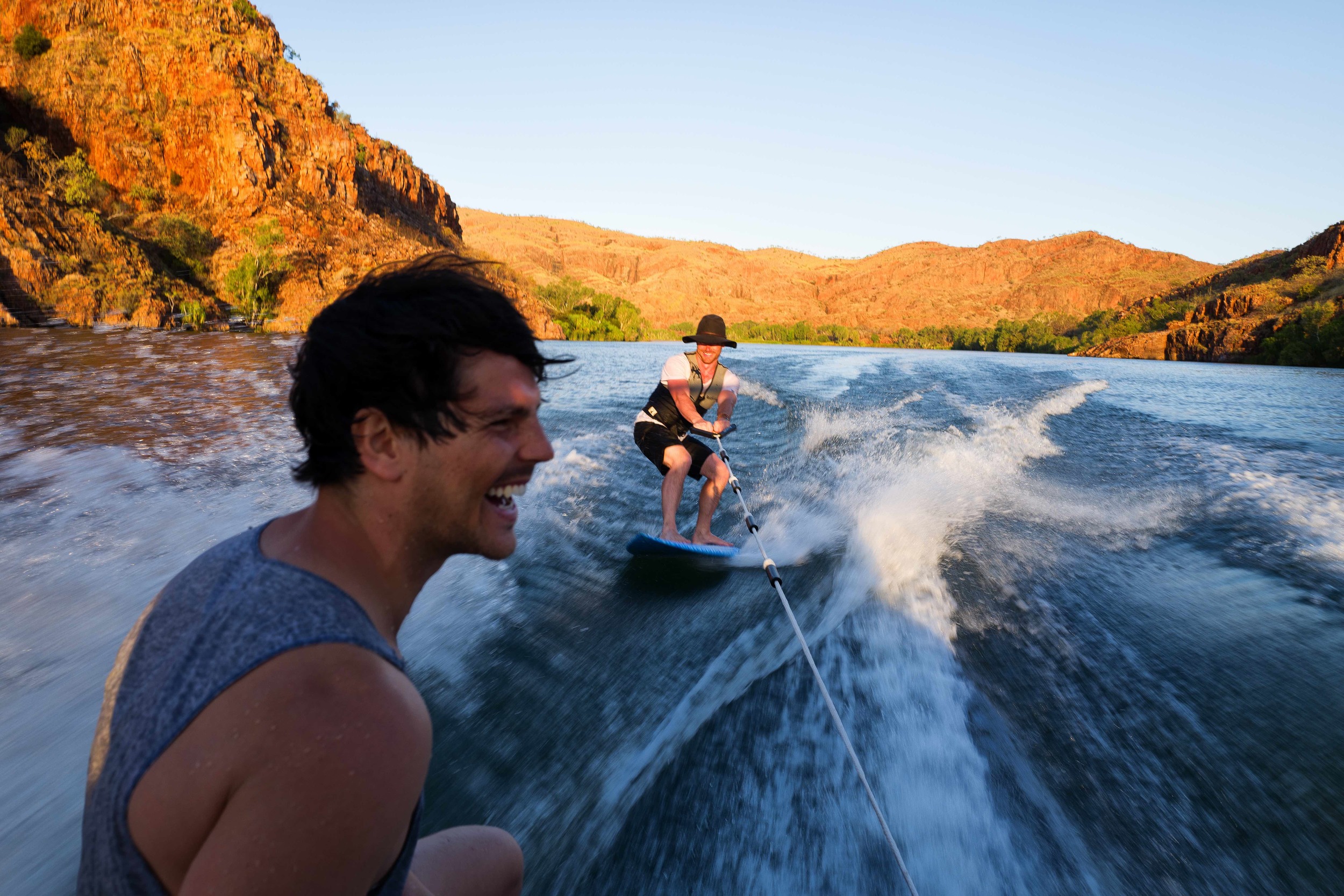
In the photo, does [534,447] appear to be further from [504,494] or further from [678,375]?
[678,375]

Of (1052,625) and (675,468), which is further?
(675,468)

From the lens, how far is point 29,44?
43156 mm

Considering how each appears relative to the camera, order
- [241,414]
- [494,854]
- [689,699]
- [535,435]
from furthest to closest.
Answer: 1. [241,414]
2. [689,699]
3. [494,854]
4. [535,435]

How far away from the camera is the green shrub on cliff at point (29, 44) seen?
42656 millimetres

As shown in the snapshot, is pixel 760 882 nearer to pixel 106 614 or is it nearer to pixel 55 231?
pixel 106 614

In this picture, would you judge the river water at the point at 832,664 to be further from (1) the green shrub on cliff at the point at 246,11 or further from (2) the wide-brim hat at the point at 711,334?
(1) the green shrub on cliff at the point at 246,11

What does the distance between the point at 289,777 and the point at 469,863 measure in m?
0.91

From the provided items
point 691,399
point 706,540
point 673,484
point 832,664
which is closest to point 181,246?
point 691,399

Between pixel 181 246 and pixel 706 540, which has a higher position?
pixel 181 246

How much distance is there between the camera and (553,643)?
12.8 feet

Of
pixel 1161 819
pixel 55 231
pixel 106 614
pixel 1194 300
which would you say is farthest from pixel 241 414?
pixel 1194 300

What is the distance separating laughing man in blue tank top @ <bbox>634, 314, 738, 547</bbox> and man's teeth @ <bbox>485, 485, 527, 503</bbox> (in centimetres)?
440

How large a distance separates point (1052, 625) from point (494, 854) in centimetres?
376

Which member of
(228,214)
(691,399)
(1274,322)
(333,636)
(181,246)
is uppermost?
(228,214)
